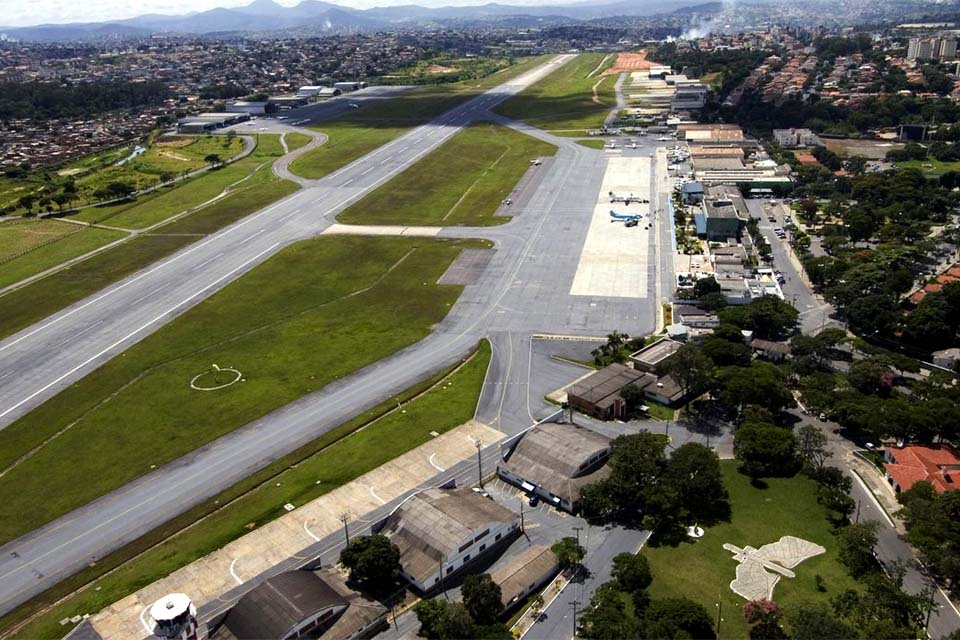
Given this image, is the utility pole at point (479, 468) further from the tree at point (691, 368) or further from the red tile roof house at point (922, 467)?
the red tile roof house at point (922, 467)

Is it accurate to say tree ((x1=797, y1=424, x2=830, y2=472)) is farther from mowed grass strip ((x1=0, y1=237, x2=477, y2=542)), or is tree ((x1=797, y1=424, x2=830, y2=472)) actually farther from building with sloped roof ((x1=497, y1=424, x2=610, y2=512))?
mowed grass strip ((x1=0, y1=237, x2=477, y2=542))

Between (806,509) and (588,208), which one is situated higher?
(588,208)

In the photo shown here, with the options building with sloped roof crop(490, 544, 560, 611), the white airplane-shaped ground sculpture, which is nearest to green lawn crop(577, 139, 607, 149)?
the white airplane-shaped ground sculpture

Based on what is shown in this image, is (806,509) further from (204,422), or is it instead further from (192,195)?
(192,195)

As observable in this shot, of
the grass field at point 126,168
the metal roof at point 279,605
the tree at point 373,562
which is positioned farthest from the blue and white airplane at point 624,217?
the grass field at point 126,168

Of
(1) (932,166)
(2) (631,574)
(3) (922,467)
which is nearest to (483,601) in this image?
(2) (631,574)

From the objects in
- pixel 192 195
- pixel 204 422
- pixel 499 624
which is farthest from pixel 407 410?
pixel 192 195

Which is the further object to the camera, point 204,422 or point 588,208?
point 588,208
